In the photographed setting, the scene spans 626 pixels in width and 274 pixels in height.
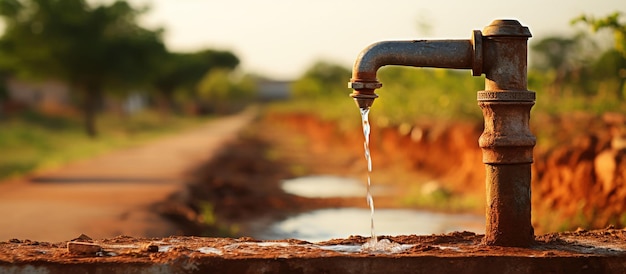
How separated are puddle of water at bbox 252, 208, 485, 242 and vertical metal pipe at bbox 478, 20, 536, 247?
4.66 meters

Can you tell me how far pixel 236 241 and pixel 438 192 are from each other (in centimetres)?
850

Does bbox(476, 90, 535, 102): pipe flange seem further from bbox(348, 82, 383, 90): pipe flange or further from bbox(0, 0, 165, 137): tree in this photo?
bbox(0, 0, 165, 137): tree

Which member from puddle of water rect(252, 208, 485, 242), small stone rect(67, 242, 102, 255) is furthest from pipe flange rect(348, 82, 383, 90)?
puddle of water rect(252, 208, 485, 242)

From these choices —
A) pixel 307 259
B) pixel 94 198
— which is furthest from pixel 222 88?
pixel 307 259

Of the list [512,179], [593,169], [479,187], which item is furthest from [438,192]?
[512,179]

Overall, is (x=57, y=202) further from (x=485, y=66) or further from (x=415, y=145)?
(x=415, y=145)

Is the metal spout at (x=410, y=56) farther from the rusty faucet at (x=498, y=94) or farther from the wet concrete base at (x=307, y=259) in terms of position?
the wet concrete base at (x=307, y=259)

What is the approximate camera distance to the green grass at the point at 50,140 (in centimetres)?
1675

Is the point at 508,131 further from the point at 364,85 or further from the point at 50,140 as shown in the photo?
the point at 50,140

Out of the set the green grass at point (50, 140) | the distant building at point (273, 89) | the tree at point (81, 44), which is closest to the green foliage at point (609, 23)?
the green grass at point (50, 140)

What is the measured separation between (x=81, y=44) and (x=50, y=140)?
3720 mm

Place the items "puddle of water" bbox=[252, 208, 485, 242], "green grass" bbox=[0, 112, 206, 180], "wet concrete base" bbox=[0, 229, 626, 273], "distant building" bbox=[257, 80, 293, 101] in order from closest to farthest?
1. "wet concrete base" bbox=[0, 229, 626, 273]
2. "puddle of water" bbox=[252, 208, 485, 242]
3. "green grass" bbox=[0, 112, 206, 180]
4. "distant building" bbox=[257, 80, 293, 101]

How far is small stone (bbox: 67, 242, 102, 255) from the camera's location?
3.76m

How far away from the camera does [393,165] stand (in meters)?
17.3
